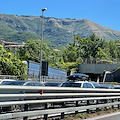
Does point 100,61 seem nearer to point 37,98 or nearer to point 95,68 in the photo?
point 95,68

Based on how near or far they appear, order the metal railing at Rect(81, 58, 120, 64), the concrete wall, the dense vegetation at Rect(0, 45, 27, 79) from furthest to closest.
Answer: the metal railing at Rect(81, 58, 120, 64) < the concrete wall < the dense vegetation at Rect(0, 45, 27, 79)

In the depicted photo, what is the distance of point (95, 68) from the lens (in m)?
75.4

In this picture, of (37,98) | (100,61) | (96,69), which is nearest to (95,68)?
(96,69)

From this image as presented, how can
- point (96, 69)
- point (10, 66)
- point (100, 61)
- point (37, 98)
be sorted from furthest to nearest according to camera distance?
point (100, 61), point (96, 69), point (10, 66), point (37, 98)

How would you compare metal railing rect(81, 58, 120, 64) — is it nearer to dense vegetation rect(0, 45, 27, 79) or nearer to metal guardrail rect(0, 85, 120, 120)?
dense vegetation rect(0, 45, 27, 79)

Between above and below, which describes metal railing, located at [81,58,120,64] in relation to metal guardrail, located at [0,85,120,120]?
above

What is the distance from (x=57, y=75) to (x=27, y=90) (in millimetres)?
51561

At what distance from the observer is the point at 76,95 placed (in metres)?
10.2

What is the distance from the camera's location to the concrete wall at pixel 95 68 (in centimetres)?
7344

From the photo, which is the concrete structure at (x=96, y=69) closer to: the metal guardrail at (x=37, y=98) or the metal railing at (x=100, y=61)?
the metal railing at (x=100, y=61)

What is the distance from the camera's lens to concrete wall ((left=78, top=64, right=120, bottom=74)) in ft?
241

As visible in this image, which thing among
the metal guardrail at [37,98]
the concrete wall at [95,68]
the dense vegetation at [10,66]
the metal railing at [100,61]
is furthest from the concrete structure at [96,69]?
the metal guardrail at [37,98]

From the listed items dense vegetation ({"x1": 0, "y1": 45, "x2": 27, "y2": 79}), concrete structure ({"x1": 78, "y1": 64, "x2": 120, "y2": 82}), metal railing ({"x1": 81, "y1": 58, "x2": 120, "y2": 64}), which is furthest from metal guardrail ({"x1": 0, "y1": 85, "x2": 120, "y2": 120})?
metal railing ({"x1": 81, "y1": 58, "x2": 120, "y2": 64})

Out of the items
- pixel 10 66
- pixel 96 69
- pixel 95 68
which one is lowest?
pixel 10 66
